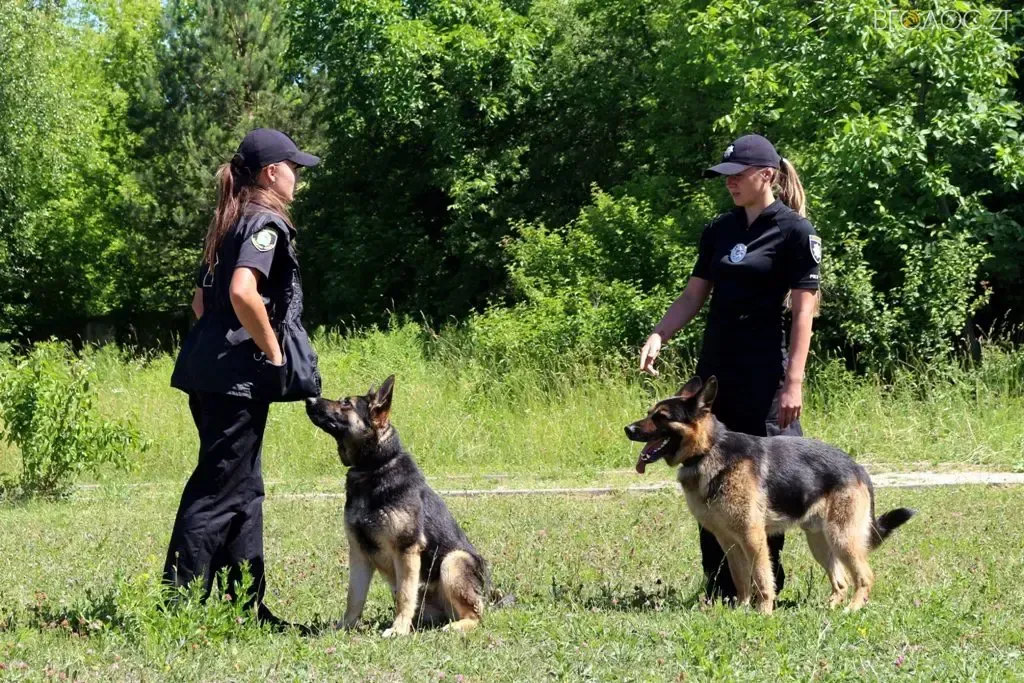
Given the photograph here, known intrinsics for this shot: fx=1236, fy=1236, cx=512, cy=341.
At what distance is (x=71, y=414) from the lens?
11.4 meters

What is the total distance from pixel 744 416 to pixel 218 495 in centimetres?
251

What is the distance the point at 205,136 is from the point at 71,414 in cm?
2494

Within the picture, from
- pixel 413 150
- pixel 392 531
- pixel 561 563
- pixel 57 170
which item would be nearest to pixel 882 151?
pixel 561 563

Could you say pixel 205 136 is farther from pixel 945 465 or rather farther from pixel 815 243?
pixel 815 243

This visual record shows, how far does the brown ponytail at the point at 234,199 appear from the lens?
537 cm

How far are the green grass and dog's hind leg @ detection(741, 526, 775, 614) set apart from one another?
0.11 m

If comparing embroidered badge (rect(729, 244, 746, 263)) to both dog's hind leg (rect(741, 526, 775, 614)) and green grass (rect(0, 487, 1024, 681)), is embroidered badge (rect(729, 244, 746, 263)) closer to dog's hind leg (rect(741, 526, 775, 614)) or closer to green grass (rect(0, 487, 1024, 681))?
dog's hind leg (rect(741, 526, 775, 614))

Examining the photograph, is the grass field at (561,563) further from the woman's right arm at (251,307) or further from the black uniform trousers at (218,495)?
the woman's right arm at (251,307)

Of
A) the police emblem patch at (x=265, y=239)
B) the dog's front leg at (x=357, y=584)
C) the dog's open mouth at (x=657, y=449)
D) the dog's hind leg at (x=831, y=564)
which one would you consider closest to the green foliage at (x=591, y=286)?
the dog's hind leg at (x=831, y=564)

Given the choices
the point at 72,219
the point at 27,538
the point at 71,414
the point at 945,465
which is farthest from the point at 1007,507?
the point at 72,219

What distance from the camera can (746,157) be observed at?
18.7ft

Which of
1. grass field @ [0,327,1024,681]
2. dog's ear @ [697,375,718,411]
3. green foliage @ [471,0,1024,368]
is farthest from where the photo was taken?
green foliage @ [471,0,1024,368]

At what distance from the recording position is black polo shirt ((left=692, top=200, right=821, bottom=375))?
18.7 ft

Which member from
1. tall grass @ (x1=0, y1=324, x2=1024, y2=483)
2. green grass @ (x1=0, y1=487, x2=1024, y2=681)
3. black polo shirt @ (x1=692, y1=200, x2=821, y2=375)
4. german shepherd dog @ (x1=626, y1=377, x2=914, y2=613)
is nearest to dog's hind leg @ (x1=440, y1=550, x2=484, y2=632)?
green grass @ (x1=0, y1=487, x2=1024, y2=681)
